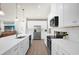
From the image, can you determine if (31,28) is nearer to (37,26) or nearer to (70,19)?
(37,26)

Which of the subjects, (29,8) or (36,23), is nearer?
(29,8)

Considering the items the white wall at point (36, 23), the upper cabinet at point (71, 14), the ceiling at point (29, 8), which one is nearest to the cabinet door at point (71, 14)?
the upper cabinet at point (71, 14)

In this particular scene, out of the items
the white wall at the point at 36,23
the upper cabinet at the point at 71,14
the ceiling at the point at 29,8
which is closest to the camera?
the upper cabinet at the point at 71,14

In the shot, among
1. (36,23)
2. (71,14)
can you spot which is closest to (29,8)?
(36,23)

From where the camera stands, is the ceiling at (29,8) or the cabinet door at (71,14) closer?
the cabinet door at (71,14)

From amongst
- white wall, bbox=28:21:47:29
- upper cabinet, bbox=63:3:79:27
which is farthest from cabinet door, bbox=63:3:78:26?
white wall, bbox=28:21:47:29

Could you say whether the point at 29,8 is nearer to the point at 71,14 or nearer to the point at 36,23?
the point at 36,23

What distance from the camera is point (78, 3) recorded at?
1.95 meters

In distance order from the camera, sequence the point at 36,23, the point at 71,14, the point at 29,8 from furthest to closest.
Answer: the point at 36,23 → the point at 29,8 → the point at 71,14

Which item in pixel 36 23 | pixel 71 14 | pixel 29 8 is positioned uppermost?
pixel 29 8

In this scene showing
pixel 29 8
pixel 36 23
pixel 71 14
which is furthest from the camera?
pixel 36 23

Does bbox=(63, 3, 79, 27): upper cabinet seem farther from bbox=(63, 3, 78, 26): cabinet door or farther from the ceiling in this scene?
the ceiling

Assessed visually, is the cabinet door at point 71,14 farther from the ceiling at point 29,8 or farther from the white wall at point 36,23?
the white wall at point 36,23

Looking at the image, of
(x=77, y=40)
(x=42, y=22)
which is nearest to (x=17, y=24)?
(x=42, y=22)
